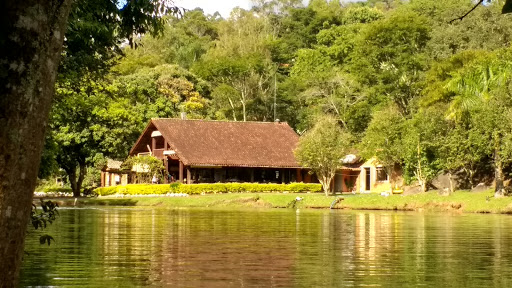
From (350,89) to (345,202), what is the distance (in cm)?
2656

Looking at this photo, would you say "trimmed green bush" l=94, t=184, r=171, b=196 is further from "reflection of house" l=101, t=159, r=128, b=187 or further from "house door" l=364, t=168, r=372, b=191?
"house door" l=364, t=168, r=372, b=191

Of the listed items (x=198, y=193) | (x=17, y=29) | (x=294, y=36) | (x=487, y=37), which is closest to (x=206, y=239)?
(x=17, y=29)


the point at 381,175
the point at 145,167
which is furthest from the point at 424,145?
the point at 145,167

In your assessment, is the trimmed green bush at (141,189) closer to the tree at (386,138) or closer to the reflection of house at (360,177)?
the tree at (386,138)

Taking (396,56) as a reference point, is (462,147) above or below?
below

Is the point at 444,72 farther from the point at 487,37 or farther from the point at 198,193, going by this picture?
the point at 198,193

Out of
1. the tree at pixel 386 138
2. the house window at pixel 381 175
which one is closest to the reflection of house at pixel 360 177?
the house window at pixel 381 175

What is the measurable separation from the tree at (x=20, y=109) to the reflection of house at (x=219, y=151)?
57565 mm

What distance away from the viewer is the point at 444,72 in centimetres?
6044

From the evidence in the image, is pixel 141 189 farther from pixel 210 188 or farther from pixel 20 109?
pixel 20 109

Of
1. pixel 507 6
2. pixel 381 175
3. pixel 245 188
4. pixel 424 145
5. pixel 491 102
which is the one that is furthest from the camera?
pixel 381 175

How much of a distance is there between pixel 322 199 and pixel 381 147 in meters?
12.0

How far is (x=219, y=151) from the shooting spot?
64812 mm

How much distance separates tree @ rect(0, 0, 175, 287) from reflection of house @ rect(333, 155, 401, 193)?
62.4 m
